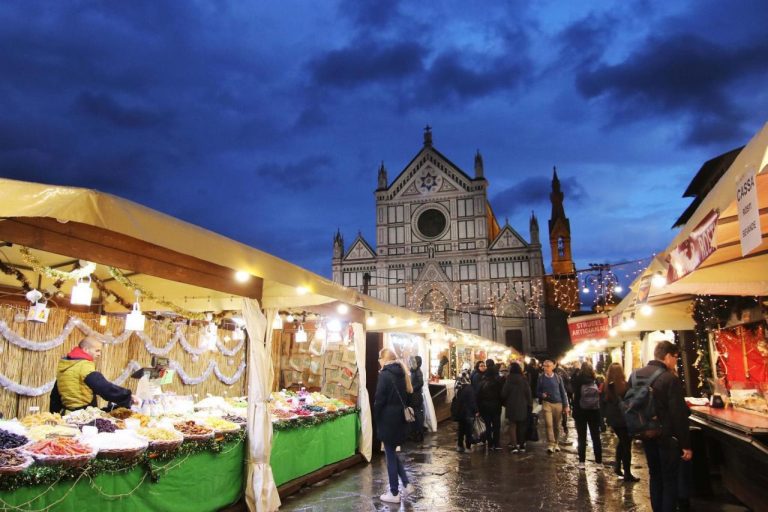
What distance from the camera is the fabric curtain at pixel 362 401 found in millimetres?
9070

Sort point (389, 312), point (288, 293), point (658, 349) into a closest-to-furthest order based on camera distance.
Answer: point (658, 349) → point (288, 293) → point (389, 312)

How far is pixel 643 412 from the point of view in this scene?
5078mm

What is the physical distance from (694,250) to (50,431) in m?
5.50

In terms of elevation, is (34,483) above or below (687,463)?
above

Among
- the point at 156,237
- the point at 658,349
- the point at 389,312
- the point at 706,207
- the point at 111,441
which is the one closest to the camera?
the point at 706,207

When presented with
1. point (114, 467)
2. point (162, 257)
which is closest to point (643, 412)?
point (114, 467)

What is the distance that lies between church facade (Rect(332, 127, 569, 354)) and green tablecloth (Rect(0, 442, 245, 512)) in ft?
109

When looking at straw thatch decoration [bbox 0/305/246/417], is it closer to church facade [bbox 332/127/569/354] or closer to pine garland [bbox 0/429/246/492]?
pine garland [bbox 0/429/246/492]

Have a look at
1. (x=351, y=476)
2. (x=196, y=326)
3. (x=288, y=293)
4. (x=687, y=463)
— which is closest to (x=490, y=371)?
(x=351, y=476)

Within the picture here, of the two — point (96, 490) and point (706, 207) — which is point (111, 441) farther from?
point (706, 207)

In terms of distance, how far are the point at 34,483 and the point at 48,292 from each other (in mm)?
3992

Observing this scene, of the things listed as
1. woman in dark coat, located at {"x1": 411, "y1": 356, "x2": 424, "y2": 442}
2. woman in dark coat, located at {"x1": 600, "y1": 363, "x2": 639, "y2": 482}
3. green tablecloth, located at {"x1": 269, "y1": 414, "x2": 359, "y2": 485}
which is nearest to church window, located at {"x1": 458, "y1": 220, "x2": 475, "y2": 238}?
woman in dark coat, located at {"x1": 411, "y1": 356, "x2": 424, "y2": 442}

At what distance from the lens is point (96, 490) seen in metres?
4.22

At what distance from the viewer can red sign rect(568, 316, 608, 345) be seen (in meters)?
15.1
